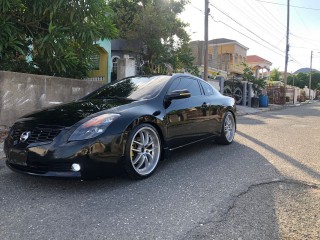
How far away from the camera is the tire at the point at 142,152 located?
3.92 m

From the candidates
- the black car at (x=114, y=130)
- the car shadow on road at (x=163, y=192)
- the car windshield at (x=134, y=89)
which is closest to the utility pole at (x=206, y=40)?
the black car at (x=114, y=130)

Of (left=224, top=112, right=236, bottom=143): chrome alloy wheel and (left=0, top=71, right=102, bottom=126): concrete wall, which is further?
(left=0, top=71, right=102, bottom=126): concrete wall

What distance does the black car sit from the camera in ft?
11.7

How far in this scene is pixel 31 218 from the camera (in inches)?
119

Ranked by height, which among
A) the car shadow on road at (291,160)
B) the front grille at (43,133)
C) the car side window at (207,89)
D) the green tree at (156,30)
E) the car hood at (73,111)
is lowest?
the car shadow on road at (291,160)

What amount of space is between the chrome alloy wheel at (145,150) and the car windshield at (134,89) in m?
0.60

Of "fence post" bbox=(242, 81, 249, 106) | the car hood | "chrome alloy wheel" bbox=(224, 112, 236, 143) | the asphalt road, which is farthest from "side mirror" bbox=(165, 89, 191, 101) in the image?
"fence post" bbox=(242, 81, 249, 106)

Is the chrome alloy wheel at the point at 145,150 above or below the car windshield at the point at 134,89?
below

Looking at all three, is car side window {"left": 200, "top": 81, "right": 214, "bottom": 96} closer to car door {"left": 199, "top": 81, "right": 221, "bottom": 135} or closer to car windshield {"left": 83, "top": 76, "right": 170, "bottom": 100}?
car door {"left": 199, "top": 81, "right": 221, "bottom": 135}

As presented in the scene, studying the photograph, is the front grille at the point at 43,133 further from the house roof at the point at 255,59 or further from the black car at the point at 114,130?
the house roof at the point at 255,59

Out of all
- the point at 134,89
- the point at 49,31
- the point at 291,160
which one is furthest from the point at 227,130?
the point at 49,31

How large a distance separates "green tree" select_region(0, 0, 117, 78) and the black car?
3.00 meters

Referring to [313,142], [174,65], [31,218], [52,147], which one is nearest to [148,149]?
[52,147]

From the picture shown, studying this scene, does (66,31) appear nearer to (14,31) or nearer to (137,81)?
(14,31)
